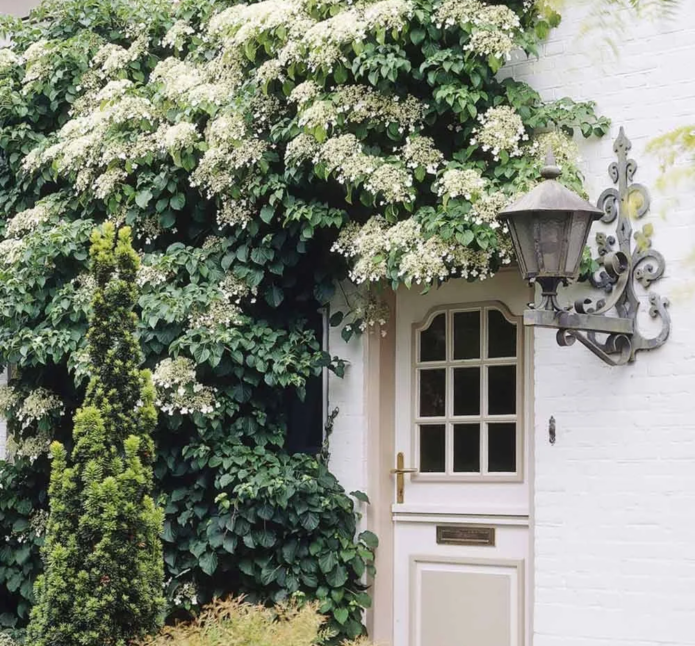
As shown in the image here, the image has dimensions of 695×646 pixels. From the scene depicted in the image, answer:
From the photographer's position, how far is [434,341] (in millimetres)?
6855

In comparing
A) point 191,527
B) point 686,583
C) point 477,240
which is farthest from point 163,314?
point 686,583

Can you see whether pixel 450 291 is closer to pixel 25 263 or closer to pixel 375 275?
pixel 375 275

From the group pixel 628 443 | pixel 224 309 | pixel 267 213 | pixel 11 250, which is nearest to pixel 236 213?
pixel 267 213

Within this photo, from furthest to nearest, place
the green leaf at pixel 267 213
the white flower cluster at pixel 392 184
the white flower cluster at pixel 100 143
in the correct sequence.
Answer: the white flower cluster at pixel 100 143 < the green leaf at pixel 267 213 < the white flower cluster at pixel 392 184

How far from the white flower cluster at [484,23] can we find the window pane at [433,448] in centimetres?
206

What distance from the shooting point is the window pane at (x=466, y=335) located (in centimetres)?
669

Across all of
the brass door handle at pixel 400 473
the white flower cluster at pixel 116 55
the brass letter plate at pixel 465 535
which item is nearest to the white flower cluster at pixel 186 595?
the brass door handle at pixel 400 473

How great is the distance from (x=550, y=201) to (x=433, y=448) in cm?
193

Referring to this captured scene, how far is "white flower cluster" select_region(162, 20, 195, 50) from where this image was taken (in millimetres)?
7660

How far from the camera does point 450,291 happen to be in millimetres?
6777

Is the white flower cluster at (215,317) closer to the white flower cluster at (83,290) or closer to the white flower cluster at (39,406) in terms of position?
the white flower cluster at (83,290)

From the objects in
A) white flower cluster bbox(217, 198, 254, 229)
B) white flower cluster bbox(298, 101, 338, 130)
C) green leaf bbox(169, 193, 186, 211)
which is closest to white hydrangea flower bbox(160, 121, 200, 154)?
green leaf bbox(169, 193, 186, 211)

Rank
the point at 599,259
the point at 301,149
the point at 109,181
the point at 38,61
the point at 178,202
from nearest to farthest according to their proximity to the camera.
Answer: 1. the point at 599,259
2. the point at 301,149
3. the point at 178,202
4. the point at 109,181
5. the point at 38,61

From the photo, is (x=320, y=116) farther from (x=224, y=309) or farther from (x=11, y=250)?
(x=11, y=250)
